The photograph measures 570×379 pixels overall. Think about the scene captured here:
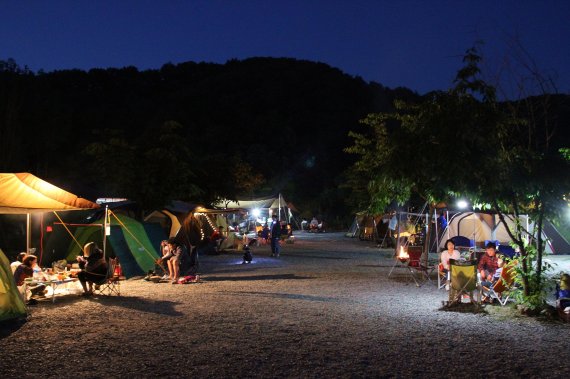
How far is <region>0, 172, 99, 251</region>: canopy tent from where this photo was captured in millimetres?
10195

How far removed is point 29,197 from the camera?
34.6 feet

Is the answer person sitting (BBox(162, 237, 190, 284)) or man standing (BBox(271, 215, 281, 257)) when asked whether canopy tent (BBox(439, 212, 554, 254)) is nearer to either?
man standing (BBox(271, 215, 281, 257))

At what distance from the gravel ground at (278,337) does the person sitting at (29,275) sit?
347 mm

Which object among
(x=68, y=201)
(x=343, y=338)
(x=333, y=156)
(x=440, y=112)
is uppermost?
(x=333, y=156)

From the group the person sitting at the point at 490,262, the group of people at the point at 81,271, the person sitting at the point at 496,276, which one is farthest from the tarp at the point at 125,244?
the person sitting at the point at 496,276

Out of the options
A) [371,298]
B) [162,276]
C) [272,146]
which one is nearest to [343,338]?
[371,298]

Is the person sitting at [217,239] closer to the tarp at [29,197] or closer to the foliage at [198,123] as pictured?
the foliage at [198,123]

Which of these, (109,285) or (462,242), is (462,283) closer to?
(109,285)

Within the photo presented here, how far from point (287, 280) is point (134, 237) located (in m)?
4.14

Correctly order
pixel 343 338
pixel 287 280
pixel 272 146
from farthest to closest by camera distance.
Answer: pixel 272 146, pixel 287 280, pixel 343 338

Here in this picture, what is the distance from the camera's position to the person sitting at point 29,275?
988 cm

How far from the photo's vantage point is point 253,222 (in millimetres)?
38844

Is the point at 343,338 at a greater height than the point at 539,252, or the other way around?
the point at 539,252

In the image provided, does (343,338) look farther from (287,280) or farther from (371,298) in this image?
(287,280)
